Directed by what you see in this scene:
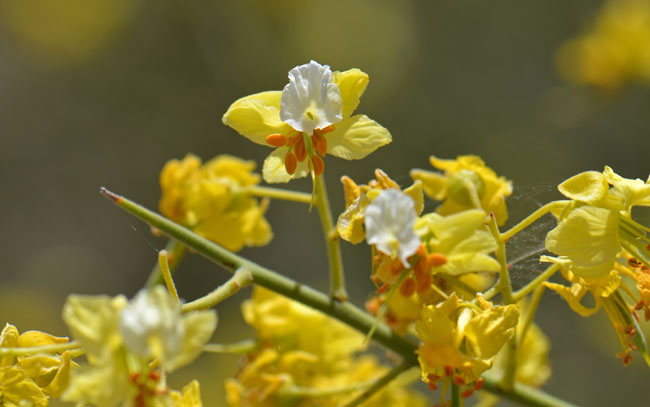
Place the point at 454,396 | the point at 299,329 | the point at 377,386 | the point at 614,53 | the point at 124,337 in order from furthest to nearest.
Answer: the point at 614,53 < the point at 299,329 < the point at 377,386 < the point at 454,396 < the point at 124,337

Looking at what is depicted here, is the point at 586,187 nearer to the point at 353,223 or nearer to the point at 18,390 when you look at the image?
the point at 353,223

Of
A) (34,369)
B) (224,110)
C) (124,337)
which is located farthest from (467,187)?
(224,110)

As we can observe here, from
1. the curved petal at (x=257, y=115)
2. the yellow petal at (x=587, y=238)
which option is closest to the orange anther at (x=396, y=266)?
the yellow petal at (x=587, y=238)

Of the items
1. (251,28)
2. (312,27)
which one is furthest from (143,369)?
(312,27)

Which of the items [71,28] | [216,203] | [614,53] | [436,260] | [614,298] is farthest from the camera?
[71,28]

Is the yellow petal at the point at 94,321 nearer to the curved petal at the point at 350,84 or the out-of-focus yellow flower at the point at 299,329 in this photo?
the curved petal at the point at 350,84
